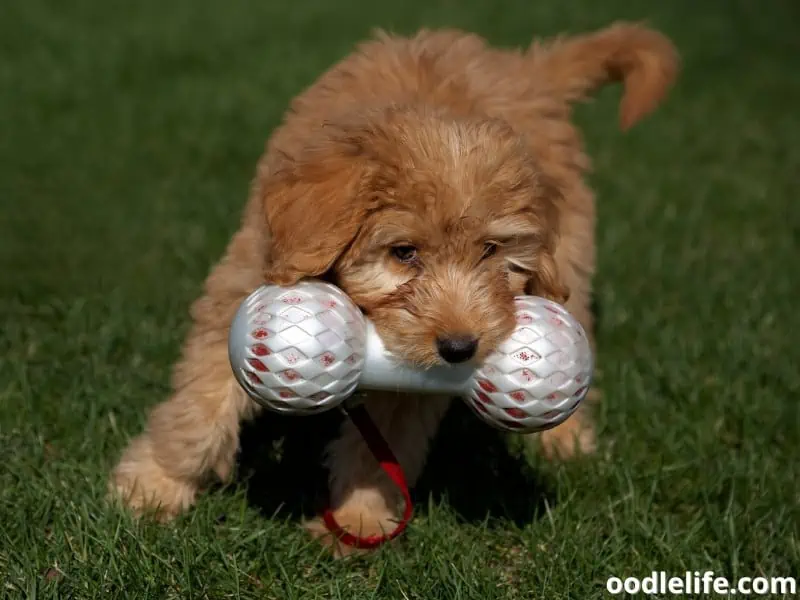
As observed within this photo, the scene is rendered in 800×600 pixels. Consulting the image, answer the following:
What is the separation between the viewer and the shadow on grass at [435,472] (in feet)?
11.3

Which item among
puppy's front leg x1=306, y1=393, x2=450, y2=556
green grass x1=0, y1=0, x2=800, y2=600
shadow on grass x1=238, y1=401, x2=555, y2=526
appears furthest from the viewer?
shadow on grass x1=238, y1=401, x2=555, y2=526

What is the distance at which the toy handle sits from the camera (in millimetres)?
2693

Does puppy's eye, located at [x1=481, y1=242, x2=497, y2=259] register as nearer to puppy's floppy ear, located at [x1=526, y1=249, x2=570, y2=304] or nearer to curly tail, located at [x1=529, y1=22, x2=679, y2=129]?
puppy's floppy ear, located at [x1=526, y1=249, x2=570, y2=304]

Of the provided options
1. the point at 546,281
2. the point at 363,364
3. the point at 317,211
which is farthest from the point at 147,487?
the point at 546,281

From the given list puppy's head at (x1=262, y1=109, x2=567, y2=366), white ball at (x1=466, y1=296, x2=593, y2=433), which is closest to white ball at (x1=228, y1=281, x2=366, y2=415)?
puppy's head at (x1=262, y1=109, x2=567, y2=366)

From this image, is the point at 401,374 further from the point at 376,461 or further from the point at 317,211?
the point at 376,461

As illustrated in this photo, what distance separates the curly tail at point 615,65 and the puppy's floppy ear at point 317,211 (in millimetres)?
1523

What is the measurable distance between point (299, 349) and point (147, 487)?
0.96 metres

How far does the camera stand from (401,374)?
106 inches

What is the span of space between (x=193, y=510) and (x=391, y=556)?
630mm

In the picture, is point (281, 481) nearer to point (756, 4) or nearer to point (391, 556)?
point (391, 556)

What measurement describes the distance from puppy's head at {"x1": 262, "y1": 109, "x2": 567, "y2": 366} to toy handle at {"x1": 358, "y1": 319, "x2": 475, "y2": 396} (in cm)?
3

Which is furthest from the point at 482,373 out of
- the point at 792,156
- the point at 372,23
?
the point at 372,23

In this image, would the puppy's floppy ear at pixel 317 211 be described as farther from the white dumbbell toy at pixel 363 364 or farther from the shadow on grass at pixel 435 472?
the shadow on grass at pixel 435 472
